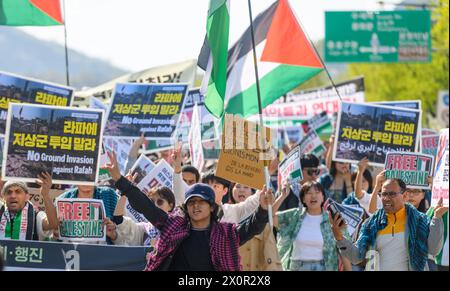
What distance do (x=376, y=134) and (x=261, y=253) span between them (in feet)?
13.7

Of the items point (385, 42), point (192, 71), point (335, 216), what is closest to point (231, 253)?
point (335, 216)

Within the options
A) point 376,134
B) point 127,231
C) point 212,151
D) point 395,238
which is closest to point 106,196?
point 127,231

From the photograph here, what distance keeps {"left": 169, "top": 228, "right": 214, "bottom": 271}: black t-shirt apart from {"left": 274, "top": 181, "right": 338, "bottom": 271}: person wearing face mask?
1.61 meters

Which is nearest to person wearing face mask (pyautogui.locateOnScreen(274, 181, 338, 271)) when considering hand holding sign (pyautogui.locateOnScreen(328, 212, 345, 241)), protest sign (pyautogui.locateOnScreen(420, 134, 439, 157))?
hand holding sign (pyautogui.locateOnScreen(328, 212, 345, 241))

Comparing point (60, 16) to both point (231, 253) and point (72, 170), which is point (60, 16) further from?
point (231, 253)

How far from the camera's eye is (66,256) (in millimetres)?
9898

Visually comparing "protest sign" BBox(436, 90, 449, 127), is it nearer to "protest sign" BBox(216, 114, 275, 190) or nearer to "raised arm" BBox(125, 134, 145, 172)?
"raised arm" BBox(125, 134, 145, 172)

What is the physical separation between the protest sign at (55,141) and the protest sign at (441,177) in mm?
2892

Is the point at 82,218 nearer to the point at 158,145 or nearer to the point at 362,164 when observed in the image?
the point at 362,164

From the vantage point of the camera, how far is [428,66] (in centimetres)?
4609

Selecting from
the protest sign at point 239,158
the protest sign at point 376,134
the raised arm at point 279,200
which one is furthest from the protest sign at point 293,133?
the protest sign at point 239,158

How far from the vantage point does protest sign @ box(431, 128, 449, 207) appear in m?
10.5

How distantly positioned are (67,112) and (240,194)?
6.20 ft
